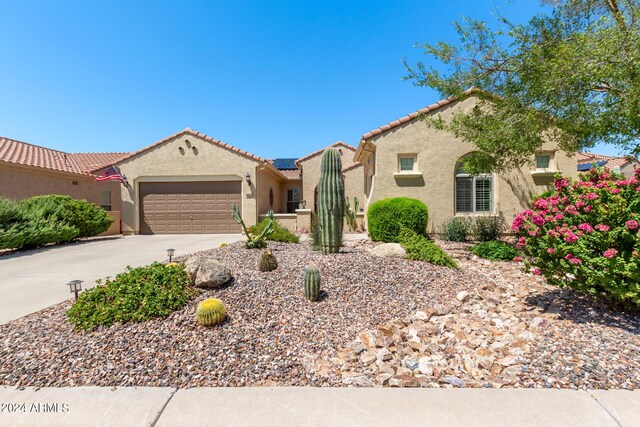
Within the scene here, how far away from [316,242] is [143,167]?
11.5 m

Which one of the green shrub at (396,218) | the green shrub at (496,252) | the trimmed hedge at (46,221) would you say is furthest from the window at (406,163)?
the trimmed hedge at (46,221)

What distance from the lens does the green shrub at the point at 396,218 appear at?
9.85 m

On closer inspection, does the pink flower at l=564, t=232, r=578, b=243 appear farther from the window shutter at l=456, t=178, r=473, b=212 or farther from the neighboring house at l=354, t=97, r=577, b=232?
the window shutter at l=456, t=178, r=473, b=212

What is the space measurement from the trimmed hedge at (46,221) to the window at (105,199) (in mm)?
4845

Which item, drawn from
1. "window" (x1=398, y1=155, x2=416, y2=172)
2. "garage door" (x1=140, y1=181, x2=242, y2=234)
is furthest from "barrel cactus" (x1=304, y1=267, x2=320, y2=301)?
"garage door" (x1=140, y1=181, x2=242, y2=234)

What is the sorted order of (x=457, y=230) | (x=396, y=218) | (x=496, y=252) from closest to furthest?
(x=496, y=252), (x=396, y=218), (x=457, y=230)

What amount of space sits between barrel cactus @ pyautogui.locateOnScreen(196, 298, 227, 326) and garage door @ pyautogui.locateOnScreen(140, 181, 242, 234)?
11.4 meters

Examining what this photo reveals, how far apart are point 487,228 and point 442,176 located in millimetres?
2398

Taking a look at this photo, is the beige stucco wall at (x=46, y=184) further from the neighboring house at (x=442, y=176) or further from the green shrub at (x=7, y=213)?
the neighboring house at (x=442, y=176)

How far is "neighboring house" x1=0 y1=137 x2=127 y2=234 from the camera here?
12.5m

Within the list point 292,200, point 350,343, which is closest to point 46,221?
point 350,343

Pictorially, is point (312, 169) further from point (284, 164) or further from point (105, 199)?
point (105, 199)

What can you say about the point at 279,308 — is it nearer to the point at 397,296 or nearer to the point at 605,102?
the point at 397,296

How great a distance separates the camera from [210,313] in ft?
11.5
